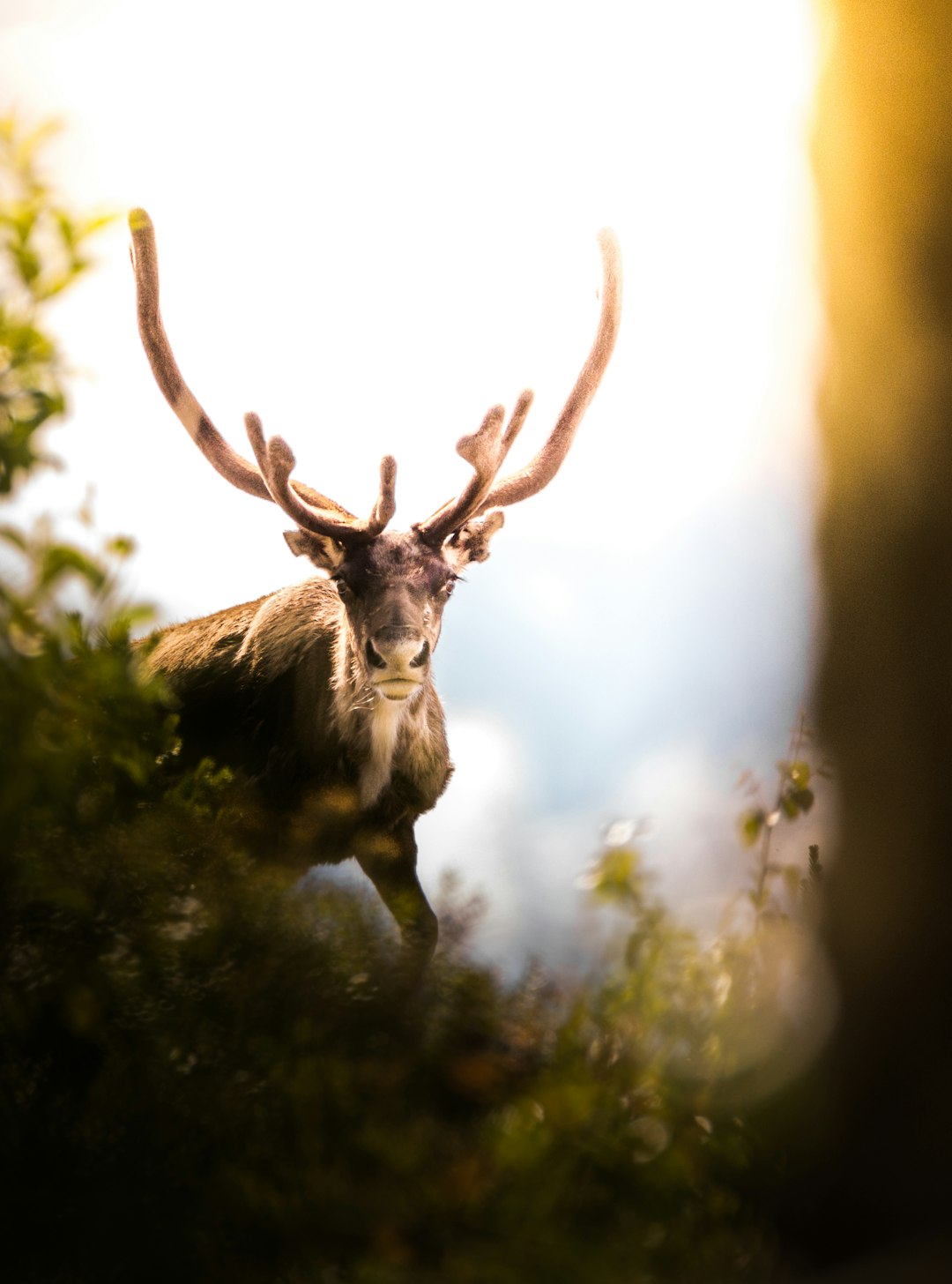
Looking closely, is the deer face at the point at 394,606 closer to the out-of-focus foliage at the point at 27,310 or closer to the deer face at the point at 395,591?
the deer face at the point at 395,591

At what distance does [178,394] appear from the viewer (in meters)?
4.47

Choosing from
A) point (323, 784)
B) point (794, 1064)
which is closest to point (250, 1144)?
point (794, 1064)

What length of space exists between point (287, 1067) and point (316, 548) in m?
2.69

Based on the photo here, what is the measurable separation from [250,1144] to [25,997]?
1.50 feet

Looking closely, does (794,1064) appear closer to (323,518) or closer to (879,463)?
(879,463)

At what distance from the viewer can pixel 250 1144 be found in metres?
1.80

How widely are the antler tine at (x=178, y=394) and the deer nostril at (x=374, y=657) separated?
2.27 feet

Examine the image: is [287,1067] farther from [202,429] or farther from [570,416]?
[570,416]

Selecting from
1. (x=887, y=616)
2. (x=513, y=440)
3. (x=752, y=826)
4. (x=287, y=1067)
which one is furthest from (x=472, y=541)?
(x=287, y=1067)

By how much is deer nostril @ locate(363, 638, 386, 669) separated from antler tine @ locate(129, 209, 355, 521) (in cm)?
69

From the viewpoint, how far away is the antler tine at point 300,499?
4.04 m

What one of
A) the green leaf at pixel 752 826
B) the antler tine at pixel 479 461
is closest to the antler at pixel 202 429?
the antler tine at pixel 479 461

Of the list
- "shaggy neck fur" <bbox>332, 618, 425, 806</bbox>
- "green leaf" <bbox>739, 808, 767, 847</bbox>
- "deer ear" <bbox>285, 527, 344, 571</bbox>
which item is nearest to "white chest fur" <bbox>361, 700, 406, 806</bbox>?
"shaggy neck fur" <bbox>332, 618, 425, 806</bbox>

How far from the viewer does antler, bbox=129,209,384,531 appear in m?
4.20
